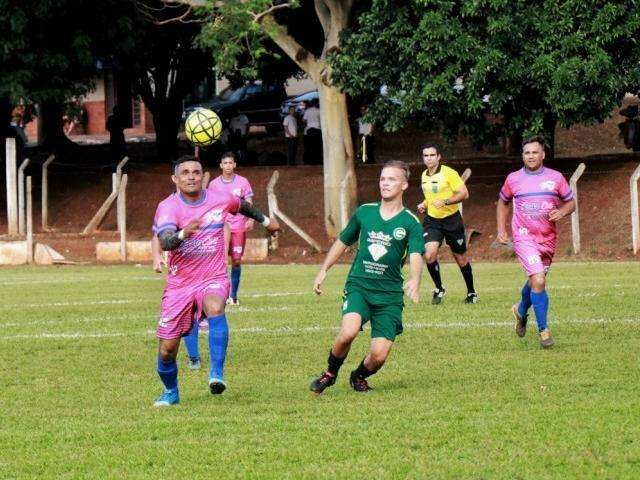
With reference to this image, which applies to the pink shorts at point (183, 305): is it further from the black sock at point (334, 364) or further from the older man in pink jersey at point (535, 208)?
the older man in pink jersey at point (535, 208)

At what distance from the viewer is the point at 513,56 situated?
32062 millimetres

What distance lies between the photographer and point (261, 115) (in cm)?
5375

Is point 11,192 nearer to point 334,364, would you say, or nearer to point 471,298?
point 471,298

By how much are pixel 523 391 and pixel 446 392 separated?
589 millimetres

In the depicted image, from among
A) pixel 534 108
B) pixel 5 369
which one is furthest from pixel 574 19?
pixel 5 369

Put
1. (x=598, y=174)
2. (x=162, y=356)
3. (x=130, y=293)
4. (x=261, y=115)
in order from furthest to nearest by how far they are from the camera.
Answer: (x=261, y=115), (x=598, y=174), (x=130, y=293), (x=162, y=356)

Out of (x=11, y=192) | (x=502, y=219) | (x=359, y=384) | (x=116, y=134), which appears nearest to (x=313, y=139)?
(x=116, y=134)

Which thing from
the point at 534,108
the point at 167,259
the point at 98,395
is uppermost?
the point at 534,108

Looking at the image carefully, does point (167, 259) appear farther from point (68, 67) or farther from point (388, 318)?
point (68, 67)

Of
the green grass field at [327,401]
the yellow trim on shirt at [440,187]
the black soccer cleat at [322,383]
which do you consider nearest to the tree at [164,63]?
the yellow trim on shirt at [440,187]

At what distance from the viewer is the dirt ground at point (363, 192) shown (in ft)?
105

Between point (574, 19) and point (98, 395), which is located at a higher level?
point (574, 19)

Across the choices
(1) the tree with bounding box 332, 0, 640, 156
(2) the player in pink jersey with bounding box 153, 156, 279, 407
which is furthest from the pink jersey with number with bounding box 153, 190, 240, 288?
(1) the tree with bounding box 332, 0, 640, 156

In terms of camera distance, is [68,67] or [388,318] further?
[68,67]
